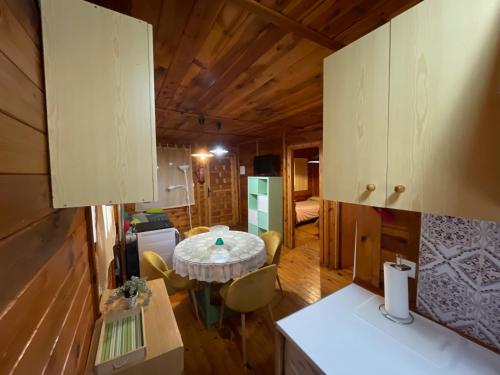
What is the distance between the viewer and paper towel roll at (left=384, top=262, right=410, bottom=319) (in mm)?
1036

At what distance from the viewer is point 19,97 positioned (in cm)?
53

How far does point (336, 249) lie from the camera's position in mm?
3189

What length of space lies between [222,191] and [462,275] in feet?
15.8

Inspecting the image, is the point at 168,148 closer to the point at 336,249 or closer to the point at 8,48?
the point at 336,249

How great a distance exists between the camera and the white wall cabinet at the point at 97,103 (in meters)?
0.63

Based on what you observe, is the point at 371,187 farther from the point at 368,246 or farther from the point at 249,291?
the point at 249,291

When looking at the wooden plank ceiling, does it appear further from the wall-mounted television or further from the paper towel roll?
the wall-mounted television

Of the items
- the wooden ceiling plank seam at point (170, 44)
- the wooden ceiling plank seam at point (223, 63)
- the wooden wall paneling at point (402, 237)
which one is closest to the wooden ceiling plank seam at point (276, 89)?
the wooden ceiling plank seam at point (223, 63)

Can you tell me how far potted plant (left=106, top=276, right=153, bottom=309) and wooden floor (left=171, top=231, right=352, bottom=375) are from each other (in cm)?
80

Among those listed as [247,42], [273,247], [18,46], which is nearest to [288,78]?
[247,42]

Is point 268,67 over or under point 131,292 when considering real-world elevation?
over

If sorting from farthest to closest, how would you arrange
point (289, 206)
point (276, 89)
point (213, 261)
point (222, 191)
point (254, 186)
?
point (222, 191) → point (254, 186) → point (289, 206) → point (213, 261) → point (276, 89)

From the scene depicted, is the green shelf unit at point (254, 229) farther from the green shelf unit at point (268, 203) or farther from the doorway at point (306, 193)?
the doorway at point (306, 193)

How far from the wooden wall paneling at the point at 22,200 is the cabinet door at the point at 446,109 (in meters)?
1.18
